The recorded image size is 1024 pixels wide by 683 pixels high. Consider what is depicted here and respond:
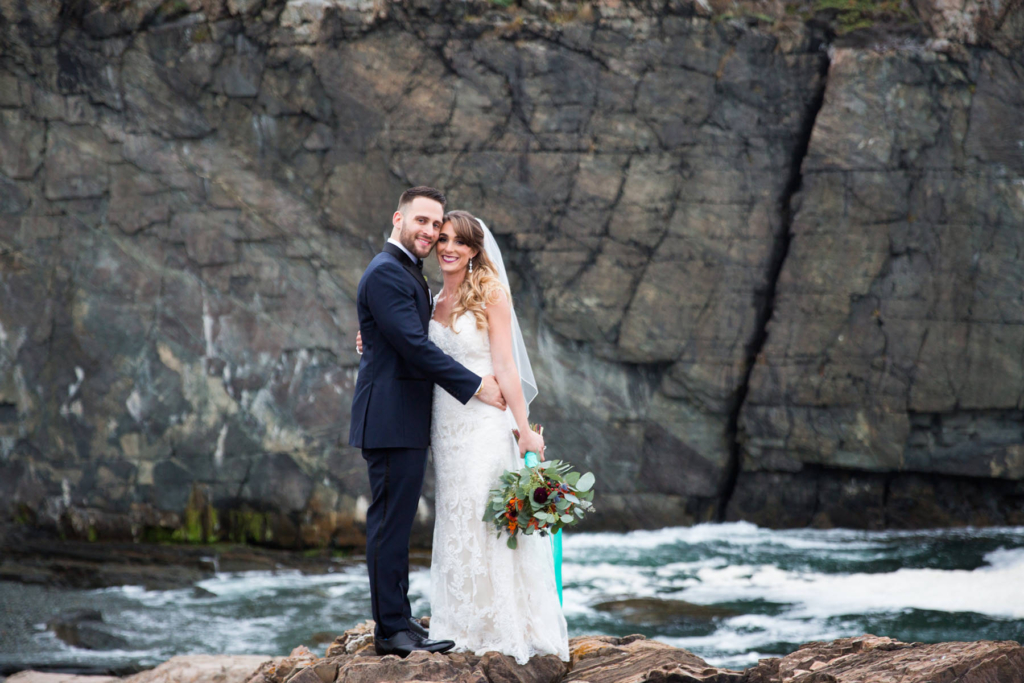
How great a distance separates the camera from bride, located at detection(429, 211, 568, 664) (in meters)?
3.93

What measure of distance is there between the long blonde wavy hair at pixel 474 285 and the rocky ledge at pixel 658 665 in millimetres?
1580

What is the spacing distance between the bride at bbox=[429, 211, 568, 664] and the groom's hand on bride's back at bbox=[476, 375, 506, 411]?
0.12 ft

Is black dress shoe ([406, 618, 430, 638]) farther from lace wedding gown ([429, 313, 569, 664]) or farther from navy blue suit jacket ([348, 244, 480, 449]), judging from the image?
navy blue suit jacket ([348, 244, 480, 449])

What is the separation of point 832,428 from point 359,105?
6.64 m

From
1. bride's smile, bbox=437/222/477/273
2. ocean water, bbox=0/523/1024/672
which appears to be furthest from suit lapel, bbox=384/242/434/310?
ocean water, bbox=0/523/1024/672

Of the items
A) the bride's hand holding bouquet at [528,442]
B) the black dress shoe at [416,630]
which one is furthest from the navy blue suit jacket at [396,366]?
the black dress shoe at [416,630]

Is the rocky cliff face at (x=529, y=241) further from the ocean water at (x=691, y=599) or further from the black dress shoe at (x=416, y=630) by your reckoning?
the black dress shoe at (x=416, y=630)

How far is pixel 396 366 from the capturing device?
3.96 metres

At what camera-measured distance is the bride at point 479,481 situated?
3.93 meters

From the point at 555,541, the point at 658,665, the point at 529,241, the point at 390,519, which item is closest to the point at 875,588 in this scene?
the point at 658,665

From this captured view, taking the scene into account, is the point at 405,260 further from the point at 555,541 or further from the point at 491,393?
the point at 555,541

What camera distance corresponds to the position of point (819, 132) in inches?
369

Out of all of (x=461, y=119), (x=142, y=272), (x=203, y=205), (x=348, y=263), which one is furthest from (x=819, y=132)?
(x=142, y=272)

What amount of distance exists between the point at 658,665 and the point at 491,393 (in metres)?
1.60
